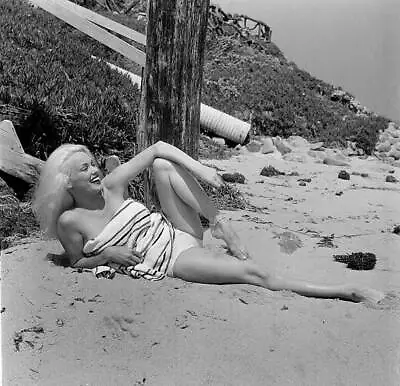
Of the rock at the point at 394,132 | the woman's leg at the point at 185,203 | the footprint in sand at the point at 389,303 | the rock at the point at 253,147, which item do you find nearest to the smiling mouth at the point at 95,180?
the woman's leg at the point at 185,203

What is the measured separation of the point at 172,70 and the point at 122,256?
5.54ft

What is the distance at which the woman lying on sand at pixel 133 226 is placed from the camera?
3668mm

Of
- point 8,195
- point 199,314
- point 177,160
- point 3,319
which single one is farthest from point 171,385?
point 8,195

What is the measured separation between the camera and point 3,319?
10.7 feet

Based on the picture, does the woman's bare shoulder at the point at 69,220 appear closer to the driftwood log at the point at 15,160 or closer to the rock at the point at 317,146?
the driftwood log at the point at 15,160

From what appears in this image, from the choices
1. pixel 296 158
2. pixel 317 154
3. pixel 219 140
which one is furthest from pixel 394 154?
pixel 219 140

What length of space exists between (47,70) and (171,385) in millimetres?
5945

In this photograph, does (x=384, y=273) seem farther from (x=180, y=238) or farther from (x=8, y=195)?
(x=8, y=195)

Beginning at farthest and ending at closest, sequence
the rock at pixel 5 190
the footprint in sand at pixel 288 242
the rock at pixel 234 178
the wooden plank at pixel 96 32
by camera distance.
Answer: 1. the wooden plank at pixel 96 32
2. the rock at pixel 234 178
3. the rock at pixel 5 190
4. the footprint in sand at pixel 288 242

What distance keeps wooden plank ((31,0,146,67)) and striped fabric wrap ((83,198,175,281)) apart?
3725 millimetres

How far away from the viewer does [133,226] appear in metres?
3.80

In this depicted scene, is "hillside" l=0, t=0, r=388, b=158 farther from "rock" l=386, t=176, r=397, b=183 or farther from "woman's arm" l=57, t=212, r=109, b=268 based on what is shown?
"rock" l=386, t=176, r=397, b=183

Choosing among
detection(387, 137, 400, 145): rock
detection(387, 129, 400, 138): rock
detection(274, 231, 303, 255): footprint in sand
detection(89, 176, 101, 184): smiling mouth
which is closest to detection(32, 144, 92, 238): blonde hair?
detection(89, 176, 101, 184): smiling mouth

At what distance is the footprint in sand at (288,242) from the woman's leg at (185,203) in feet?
2.47
